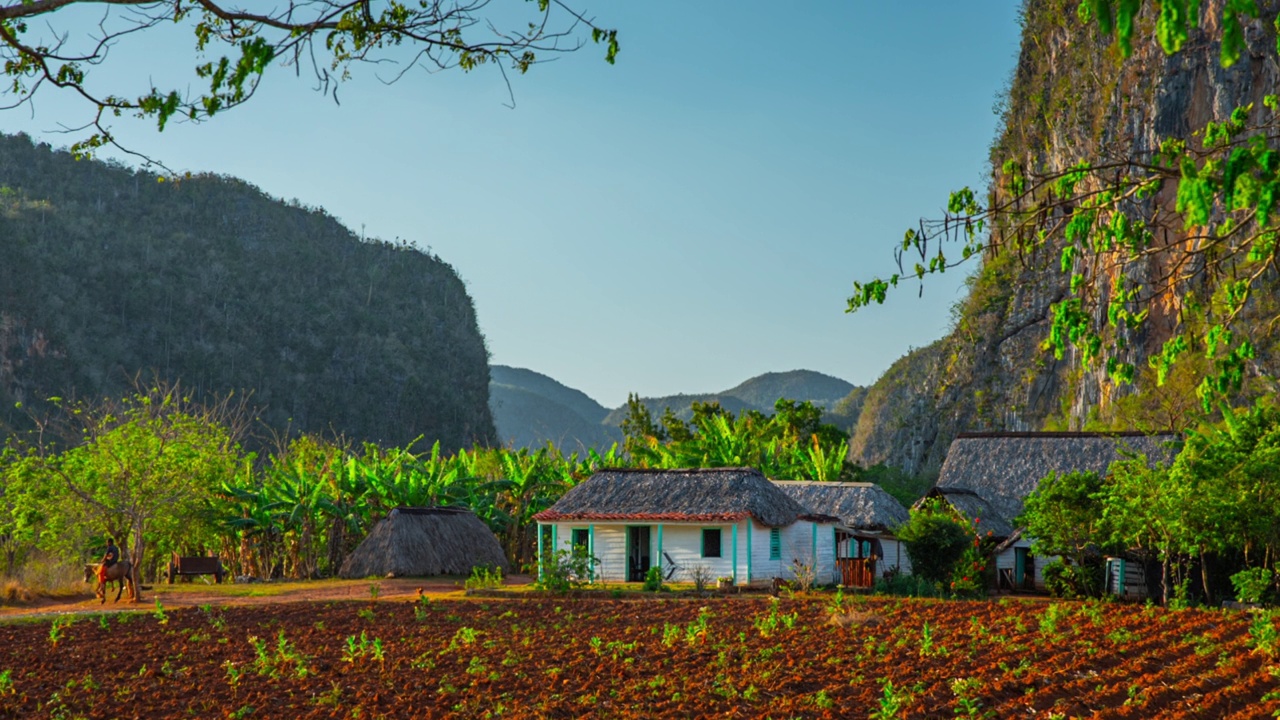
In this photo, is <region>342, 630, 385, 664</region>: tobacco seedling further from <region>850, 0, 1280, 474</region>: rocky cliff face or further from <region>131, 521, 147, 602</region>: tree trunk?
<region>850, 0, 1280, 474</region>: rocky cliff face

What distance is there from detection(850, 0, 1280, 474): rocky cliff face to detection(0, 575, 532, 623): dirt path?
30120 mm

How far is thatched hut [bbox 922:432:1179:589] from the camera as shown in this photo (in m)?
36.3

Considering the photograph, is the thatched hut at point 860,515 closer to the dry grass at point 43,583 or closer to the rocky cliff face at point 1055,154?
the rocky cliff face at point 1055,154

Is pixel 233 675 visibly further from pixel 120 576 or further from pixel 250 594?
pixel 250 594

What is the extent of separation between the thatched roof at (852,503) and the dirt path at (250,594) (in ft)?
30.3

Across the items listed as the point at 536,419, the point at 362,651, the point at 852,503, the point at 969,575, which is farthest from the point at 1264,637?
the point at 536,419

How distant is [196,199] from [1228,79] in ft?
298

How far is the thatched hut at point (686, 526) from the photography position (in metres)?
30.4

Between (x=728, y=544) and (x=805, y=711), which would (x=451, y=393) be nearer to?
(x=728, y=544)

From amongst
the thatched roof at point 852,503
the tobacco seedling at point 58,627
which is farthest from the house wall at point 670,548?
the tobacco seedling at point 58,627

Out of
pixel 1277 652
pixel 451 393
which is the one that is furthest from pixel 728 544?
pixel 451 393

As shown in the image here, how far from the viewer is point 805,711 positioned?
36.3 ft

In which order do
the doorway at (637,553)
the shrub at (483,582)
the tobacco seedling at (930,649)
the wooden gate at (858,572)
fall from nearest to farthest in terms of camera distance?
the tobacco seedling at (930,649) → the shrub at (483,582) → the wooden gate at (858,572) → the doorway at (637,553)

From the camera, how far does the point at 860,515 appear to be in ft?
120
